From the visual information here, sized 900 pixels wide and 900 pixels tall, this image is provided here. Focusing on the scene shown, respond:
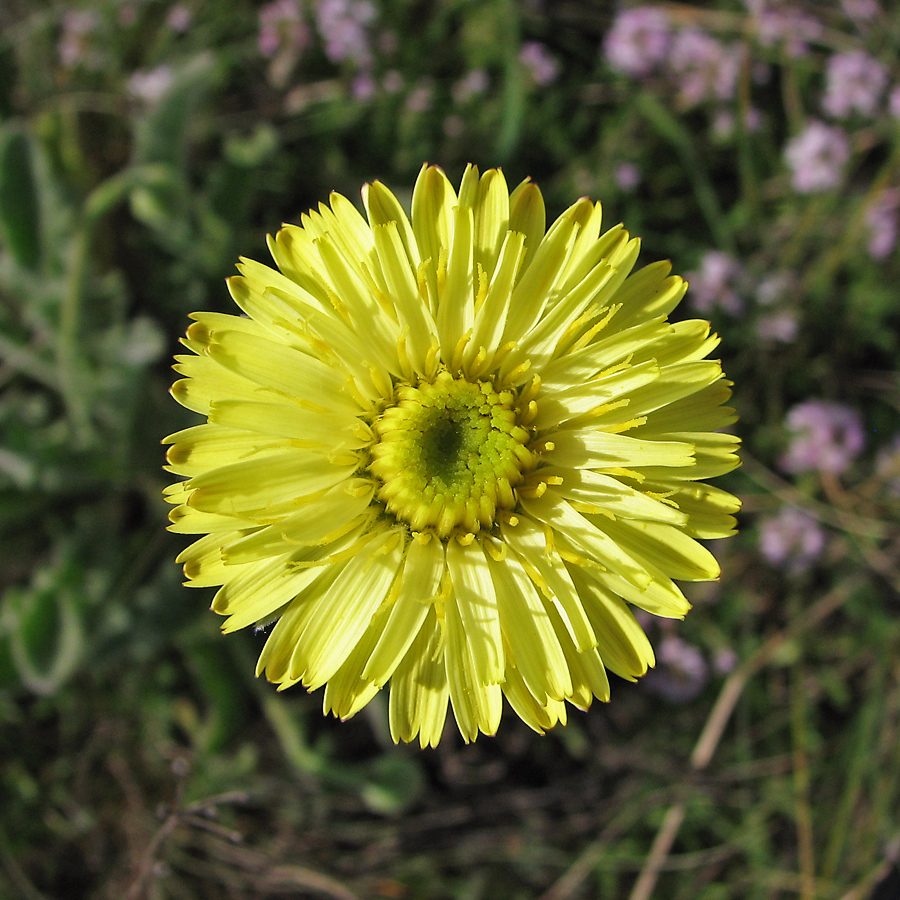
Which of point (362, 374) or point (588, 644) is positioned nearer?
point (588, 644)

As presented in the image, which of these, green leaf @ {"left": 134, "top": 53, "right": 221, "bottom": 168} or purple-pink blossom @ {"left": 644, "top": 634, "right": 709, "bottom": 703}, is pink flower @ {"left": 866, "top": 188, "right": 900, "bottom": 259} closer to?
purple-pink blossom @ {"left": 644, "top": 634, "right": 709, "bottom": 703}

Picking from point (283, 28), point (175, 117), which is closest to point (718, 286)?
point (283, 28)

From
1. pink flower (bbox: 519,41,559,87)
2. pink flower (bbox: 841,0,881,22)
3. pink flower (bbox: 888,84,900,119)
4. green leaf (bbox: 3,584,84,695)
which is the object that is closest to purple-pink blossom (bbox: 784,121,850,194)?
Answer: pink flower (bbox: 888,84,900,119)

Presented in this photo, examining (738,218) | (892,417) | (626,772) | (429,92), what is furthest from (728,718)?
(429,92)

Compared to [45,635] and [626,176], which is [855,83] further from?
[45,635]

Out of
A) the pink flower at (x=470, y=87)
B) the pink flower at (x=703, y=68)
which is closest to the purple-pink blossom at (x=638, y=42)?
the pink flower at (x=703, y=68)

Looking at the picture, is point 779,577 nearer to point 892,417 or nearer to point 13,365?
point 892,417
